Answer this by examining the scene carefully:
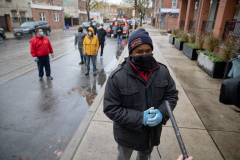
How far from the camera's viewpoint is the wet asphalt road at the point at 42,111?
296 cm

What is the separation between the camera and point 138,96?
1655 millimetres

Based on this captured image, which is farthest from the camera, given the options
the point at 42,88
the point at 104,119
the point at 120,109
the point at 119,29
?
the point at 119,29

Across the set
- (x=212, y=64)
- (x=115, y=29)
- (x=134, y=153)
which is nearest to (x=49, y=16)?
(x=115, y=29)

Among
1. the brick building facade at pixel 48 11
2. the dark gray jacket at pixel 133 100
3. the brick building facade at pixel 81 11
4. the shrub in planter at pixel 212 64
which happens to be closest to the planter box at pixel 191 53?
the shrub in planter at pixel 212 64

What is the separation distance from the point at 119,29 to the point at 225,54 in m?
9.28

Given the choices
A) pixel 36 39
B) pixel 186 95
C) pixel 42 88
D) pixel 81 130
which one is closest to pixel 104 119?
pixel 81 130

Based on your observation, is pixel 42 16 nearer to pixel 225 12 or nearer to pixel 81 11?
pixel 81 11

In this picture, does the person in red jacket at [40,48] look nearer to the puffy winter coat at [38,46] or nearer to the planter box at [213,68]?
the puffy winter coat at [38,46]

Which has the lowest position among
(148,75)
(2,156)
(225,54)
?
(2,156)

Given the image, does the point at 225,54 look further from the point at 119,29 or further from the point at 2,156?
the point at 119,29

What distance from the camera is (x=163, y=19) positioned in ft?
115

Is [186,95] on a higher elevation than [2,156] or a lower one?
higher

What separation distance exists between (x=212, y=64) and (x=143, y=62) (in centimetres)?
537

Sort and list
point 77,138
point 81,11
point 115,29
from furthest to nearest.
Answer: point 81,11 → point 115,29 → point 77,138
